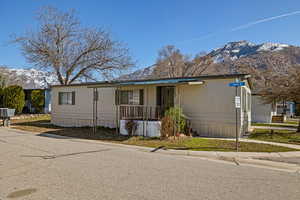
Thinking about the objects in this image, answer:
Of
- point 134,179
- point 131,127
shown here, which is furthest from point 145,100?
point 134,179

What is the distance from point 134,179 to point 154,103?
8.51 metres

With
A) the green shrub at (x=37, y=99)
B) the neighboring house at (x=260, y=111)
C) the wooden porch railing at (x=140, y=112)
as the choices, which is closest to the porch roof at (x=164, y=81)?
the wooden porch railing at (x=140, y=112)

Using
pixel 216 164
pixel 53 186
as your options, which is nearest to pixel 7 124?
pixel 53 186

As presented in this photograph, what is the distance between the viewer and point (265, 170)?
5.75 metres

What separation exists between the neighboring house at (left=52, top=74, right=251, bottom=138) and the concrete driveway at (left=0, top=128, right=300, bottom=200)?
16.3 feet

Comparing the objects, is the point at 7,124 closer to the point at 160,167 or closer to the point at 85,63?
the point at 85,63

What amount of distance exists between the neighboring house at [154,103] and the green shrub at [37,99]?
9.91 m

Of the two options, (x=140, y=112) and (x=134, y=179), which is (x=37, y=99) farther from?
(x=134, y=179)

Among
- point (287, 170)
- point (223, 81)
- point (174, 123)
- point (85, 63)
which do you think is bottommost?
point (287, 170)

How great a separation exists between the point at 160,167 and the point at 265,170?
9.17ft

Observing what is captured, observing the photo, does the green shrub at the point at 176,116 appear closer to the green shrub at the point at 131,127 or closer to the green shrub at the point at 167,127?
the green shrub at the point at 167,127

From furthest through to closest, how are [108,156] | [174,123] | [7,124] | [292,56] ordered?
1. [292,56]
2. [7,124]
3. [174,123]
4. [108,156]

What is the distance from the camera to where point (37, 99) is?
25344 millimetres

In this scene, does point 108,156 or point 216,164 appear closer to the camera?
point 216,164
